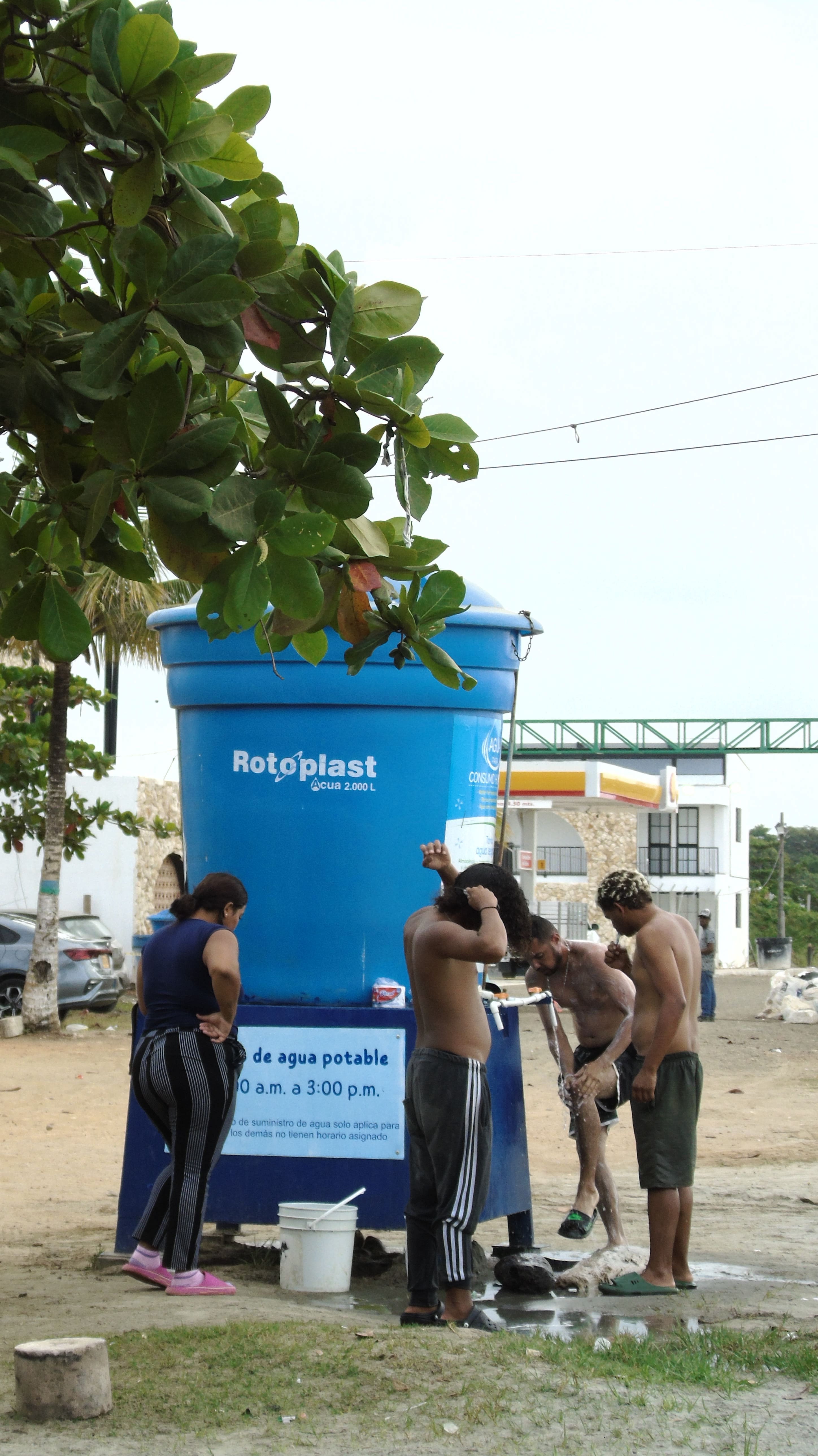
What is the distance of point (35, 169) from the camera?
3.21 meters

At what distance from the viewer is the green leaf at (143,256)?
114 inches

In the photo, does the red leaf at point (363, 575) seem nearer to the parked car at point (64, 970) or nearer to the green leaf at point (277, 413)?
the green leaf at point (277, 413)

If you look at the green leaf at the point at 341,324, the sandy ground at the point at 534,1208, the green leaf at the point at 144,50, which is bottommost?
the sandy ground at the point at 534,1208

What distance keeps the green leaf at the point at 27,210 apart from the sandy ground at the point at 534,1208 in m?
2.85

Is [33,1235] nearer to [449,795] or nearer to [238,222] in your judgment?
[449,795]

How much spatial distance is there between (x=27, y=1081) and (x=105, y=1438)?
33.3ft

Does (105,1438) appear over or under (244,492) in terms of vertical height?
under

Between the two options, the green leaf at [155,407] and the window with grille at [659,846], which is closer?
the green leaf at [155,407]

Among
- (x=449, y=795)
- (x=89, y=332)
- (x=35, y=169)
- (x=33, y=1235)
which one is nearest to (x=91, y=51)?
(x=35, y=169)

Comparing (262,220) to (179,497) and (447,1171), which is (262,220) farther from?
(447,1171)

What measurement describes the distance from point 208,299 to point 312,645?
105cm

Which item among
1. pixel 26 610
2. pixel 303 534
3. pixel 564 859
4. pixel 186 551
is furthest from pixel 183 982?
pixel 564 859

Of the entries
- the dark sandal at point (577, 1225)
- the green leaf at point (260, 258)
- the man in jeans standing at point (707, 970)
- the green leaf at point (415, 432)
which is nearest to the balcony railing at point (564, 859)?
the man in jeans standing at point (707, 970)

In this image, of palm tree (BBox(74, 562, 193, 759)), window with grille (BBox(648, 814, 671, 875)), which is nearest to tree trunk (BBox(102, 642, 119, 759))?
palm tree (BBox(74, 562, 193, 759))
